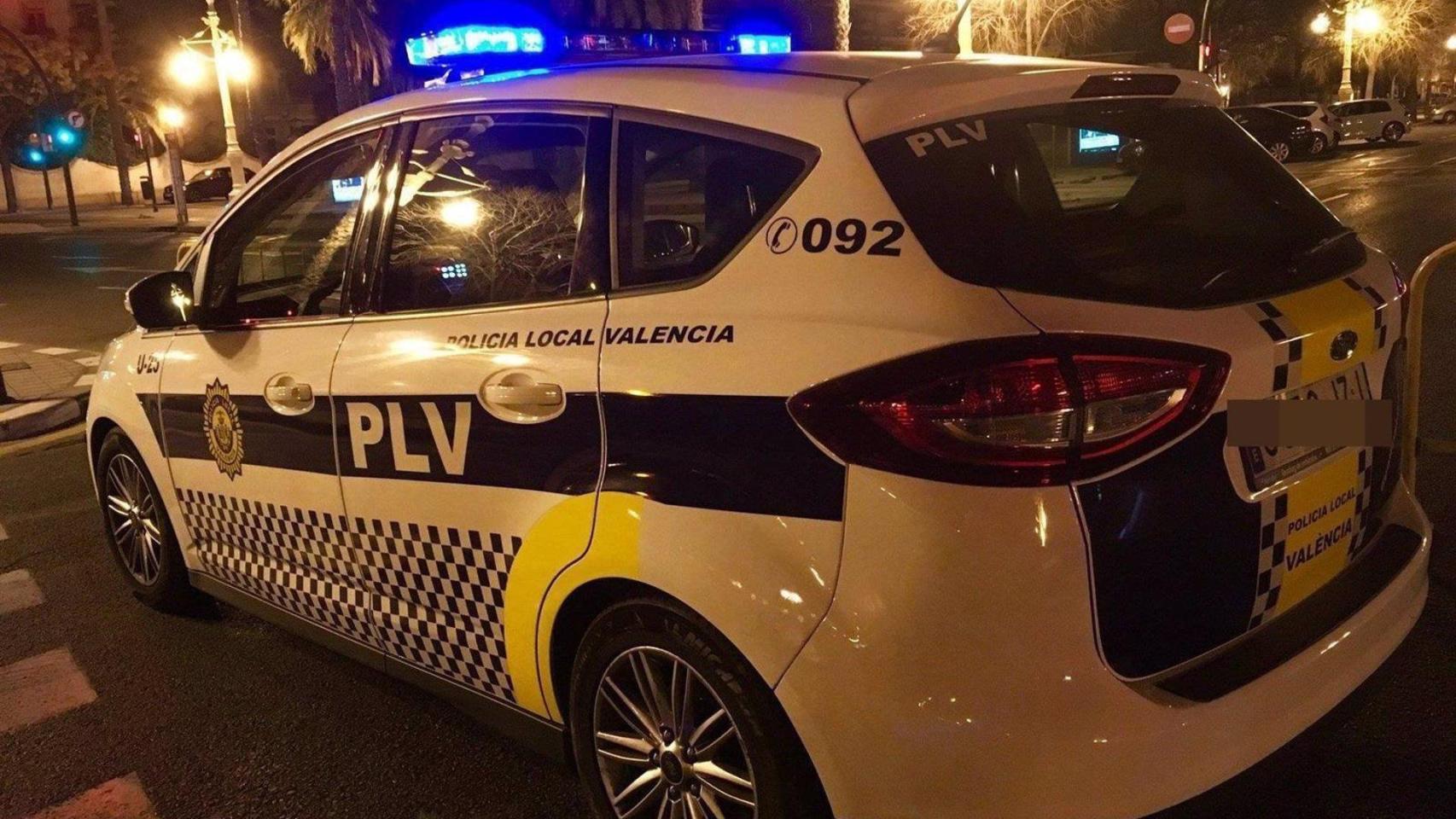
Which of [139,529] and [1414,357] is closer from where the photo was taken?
[1414,357]

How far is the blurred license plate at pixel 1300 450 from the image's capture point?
6.51ft

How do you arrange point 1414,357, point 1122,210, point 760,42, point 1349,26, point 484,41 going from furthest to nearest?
1. point 1349,26
2. point 760,42
3. point 484,41
4. point 1414,357
5. point 1122,210

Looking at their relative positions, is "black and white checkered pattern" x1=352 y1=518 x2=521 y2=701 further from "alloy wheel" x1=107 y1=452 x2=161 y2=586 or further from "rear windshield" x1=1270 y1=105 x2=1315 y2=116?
"rear windshield" x1=1270 y1=105 x2=1315 y2=116

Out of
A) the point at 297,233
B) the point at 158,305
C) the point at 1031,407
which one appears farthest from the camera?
the point at 297,233

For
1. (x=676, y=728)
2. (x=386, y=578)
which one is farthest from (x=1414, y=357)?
(x=386, y=578)

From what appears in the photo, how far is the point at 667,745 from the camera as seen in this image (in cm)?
235

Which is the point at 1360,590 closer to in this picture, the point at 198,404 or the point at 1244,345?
the point at 1244,345

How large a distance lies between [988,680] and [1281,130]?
107 ft

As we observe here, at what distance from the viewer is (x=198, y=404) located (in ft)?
11.6

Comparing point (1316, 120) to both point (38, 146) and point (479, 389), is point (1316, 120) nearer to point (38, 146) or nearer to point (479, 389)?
point (479, 389)

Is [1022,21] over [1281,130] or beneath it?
over

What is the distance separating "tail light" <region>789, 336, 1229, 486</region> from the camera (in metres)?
1.78

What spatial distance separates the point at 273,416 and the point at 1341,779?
2.87 m

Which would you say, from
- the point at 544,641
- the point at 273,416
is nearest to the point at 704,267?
the point at 544,641
